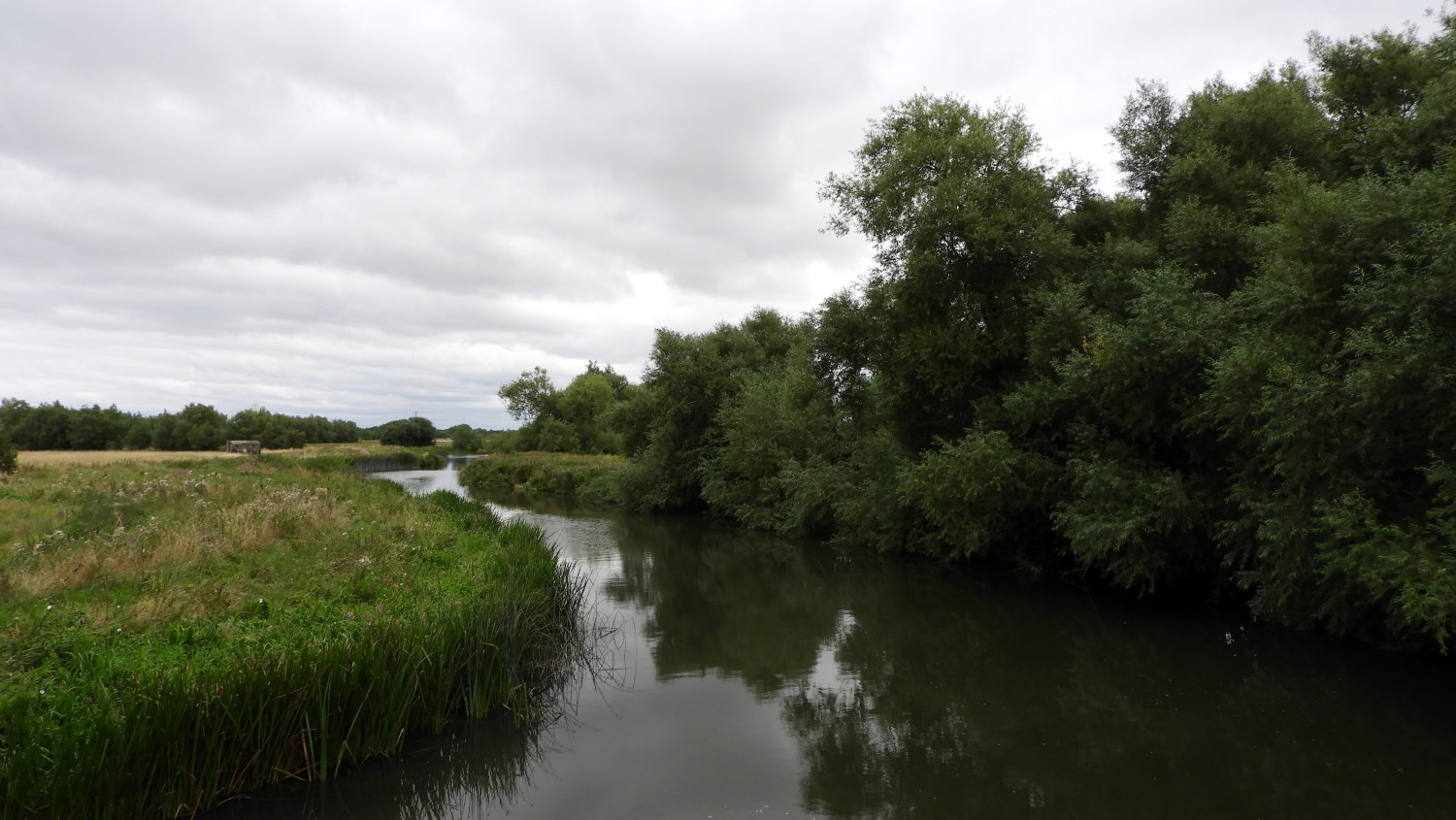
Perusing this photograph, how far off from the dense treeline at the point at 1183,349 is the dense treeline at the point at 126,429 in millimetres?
72528

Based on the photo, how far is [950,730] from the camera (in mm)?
8938

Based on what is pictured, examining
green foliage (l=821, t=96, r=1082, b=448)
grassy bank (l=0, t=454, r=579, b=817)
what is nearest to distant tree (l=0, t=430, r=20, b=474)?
grassy bank (l=0, t=454, r=579, b=817)

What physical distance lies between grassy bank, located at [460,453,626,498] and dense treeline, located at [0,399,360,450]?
3797 centimetres

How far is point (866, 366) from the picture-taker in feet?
69.1

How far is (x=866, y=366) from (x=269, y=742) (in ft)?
56.2

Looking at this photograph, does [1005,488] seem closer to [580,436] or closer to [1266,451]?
[1266,451]

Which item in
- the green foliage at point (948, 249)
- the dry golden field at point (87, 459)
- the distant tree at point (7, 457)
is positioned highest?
the green foliage at point (948, 249)

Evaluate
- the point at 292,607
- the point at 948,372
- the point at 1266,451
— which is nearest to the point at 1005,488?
the point at 948,372

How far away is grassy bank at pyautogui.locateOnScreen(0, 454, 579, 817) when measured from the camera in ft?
18.8

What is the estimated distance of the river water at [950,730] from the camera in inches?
280

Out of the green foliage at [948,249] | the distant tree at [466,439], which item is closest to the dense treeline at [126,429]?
the distant tree at [466,439]

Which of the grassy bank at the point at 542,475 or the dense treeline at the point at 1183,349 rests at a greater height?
the dense treeline at the point at 1183,349

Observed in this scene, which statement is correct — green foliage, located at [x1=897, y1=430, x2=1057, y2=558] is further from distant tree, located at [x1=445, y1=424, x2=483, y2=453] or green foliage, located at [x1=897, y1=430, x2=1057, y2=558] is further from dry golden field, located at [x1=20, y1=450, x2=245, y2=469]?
distant tree, located at [x1=445, y1=424, x2=483, y2=453]

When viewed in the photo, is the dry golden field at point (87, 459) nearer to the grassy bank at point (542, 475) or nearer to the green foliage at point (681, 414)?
the grassy bank at point (542, 475)
